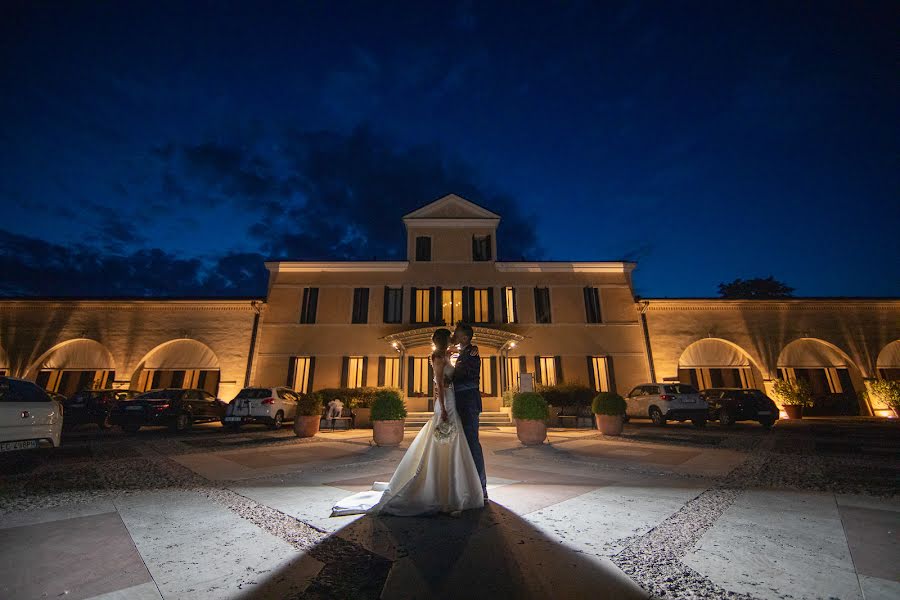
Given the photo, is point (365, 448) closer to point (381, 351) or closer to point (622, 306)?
point (381, 351)

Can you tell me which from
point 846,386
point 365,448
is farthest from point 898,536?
point 846,386

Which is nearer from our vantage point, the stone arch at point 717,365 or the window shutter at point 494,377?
the window shutter at point 494,377

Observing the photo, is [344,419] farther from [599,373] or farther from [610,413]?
[599,373]

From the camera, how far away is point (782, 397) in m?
15.7

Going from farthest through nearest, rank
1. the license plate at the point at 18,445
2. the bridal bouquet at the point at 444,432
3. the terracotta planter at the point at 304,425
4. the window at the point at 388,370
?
the window at the point at 388,370
the terracotta planter at the point at 304,425
the license plate at the point at 18,445
the bridal bouquet at the point at 444,432

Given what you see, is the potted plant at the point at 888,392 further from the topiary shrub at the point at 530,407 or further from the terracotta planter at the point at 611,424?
the topiary shrub at the point at 530,407

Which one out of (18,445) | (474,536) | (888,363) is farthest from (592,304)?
(18,445)

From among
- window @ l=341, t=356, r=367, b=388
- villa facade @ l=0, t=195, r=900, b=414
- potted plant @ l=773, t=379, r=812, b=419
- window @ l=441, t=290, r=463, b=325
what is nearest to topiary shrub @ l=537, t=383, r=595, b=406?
villa facade @ l=0, t=195, r=900, b=414

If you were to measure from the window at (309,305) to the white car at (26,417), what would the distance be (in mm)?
12257

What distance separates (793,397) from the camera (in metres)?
15.4

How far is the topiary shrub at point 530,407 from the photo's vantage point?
830 centimetres

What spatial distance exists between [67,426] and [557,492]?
59.0 feet

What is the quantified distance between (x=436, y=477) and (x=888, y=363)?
25.2 meters

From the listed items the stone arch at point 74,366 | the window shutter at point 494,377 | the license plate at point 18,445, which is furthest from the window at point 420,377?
the stone arch at point 74,366
